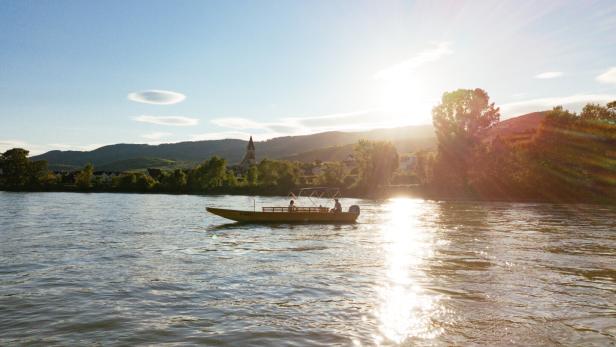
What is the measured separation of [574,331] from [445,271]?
31.4 feet

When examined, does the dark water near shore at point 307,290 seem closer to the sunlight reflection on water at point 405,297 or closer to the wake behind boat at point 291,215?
the sunlight reflection on water at point 405,297

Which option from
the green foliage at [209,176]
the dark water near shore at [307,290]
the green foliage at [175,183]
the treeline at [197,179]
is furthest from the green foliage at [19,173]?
the dark water near shore at [307,290]

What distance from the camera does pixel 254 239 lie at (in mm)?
37562

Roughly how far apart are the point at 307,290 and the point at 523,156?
87185 mm

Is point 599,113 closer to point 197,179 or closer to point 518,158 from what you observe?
point 518,158

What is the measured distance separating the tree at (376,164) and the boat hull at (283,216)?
245 ft

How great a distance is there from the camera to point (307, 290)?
19344 mm

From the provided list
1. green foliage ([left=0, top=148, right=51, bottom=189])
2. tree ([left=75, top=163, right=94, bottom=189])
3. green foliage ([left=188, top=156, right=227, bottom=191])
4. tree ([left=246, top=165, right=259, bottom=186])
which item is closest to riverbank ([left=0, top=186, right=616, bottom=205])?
tree ([left=75, top=163, right=94, bottom=189])

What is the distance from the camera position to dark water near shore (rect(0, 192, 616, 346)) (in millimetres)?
13961

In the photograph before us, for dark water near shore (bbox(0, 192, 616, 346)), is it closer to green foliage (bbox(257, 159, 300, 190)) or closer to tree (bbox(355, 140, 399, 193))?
tree (bbox(355, 140, 399, 193))

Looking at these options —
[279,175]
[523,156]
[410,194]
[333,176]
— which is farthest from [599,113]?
[279,175]

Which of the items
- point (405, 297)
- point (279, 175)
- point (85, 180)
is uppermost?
point (85, 180)

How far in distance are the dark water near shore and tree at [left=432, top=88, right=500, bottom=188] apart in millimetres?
59974

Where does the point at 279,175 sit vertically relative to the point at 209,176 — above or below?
below
